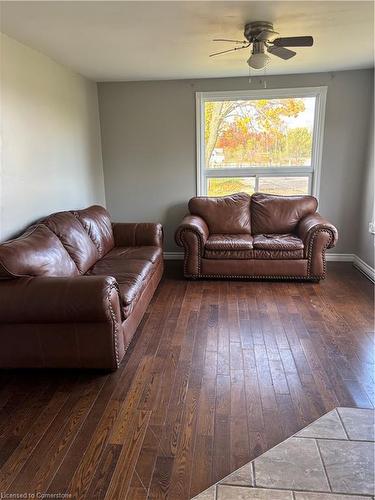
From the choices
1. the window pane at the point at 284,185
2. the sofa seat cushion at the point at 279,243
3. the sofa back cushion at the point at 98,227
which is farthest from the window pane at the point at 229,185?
the sofa back cushion at the point at 98,227

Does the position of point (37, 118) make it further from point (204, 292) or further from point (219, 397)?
point (219, 397)

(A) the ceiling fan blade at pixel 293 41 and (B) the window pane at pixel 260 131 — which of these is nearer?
(A) the ceiling fan blade at pixel 293 41

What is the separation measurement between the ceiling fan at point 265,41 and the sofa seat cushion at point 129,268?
6.34ft

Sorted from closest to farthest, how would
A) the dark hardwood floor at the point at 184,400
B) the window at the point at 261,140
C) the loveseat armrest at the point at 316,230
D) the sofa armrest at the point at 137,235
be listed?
the dark hardwood floor at the point at 184,400 < the loveseat armrest at the point at 316,230 < the sofa armrest at the point at 137,235 < the window at the point at 261,140

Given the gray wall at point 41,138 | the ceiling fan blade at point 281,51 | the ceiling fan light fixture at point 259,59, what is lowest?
the gray wall at point 41,138

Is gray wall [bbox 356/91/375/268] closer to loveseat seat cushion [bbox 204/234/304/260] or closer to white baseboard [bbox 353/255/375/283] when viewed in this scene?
white baseboard [bbox 353/255/375/283]

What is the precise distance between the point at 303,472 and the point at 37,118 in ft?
11.0

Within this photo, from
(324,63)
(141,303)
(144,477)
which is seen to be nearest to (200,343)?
(141,303)

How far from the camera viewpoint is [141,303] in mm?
3014

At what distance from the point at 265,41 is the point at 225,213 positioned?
2100mm

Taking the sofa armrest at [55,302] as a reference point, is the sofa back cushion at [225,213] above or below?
above

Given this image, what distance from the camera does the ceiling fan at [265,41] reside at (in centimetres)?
258

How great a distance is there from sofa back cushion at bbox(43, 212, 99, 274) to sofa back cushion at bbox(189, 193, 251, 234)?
5.32ft

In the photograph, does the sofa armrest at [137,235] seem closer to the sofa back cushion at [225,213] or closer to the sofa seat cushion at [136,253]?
the sofa seat cushion at [136,253]
